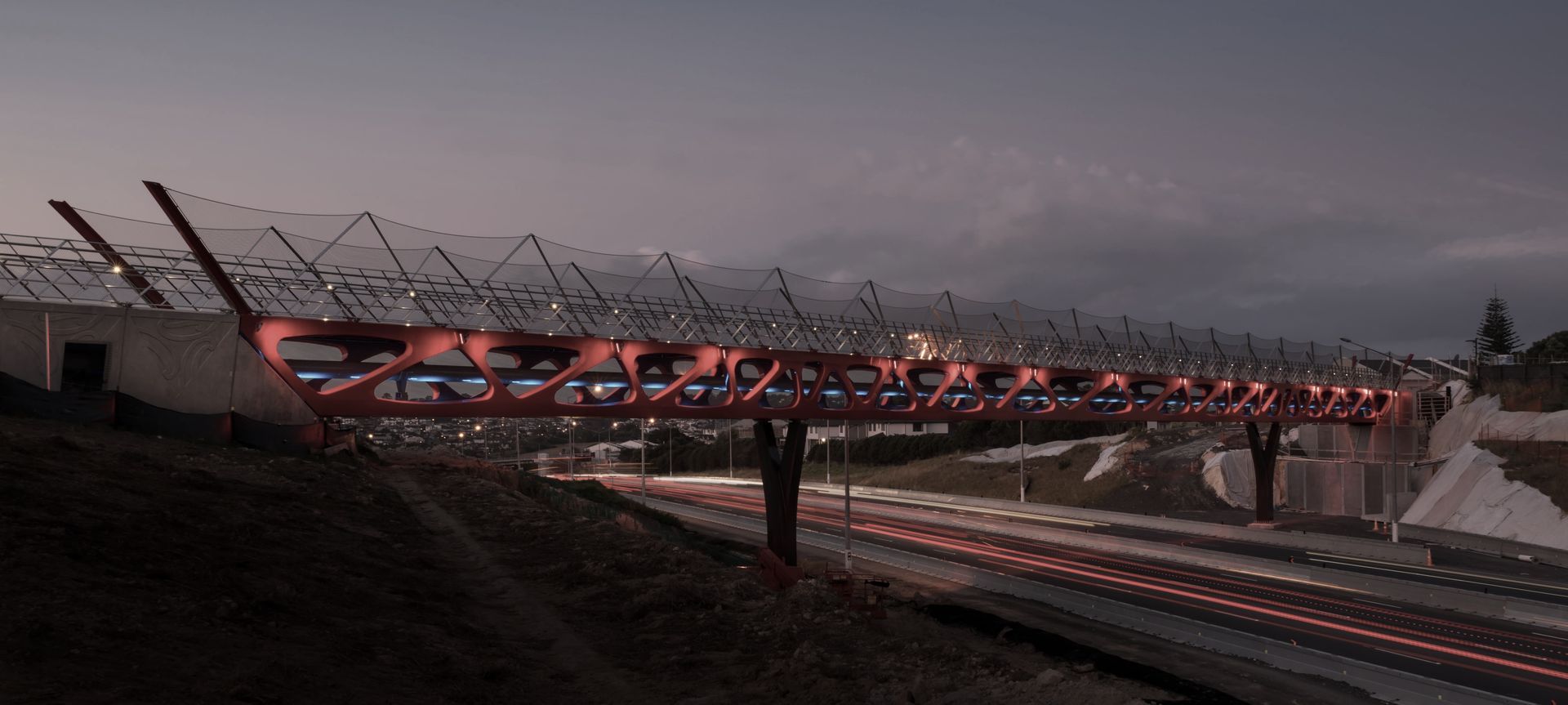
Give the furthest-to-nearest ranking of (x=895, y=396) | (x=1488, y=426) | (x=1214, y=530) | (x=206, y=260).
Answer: (x=1488, y=426) < (x=1214, y=530) < (x=895, y=396) < (x=206, y=260)

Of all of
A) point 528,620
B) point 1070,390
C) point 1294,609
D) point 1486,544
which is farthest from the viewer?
point 1070,390

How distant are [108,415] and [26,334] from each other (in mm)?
4303

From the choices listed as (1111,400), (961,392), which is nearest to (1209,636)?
(961,392)

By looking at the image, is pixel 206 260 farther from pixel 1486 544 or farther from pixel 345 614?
pixel 1486 544

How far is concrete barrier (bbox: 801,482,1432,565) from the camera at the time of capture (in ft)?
161

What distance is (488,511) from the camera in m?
38.5

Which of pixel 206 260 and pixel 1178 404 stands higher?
pixel 206 260

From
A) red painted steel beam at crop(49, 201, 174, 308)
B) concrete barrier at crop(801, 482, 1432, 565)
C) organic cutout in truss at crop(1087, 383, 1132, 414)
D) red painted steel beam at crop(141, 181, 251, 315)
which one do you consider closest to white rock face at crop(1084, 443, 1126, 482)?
concrete barrier at crop(801, 482, 1432, 565)

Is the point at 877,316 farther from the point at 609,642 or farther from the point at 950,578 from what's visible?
the point at 609,642

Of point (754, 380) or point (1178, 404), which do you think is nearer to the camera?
point (754, 380)

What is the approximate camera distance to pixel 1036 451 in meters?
103

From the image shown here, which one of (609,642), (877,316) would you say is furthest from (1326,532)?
(609,642)

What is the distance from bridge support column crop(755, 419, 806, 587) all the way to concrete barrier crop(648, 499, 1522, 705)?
9.19 metres

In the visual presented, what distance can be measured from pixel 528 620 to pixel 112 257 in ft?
76.0
